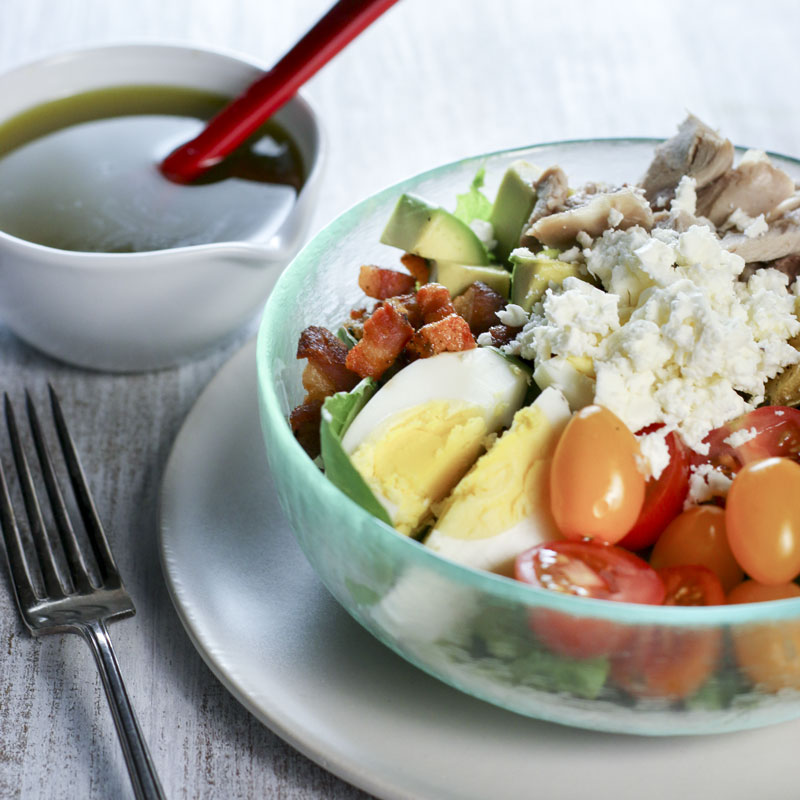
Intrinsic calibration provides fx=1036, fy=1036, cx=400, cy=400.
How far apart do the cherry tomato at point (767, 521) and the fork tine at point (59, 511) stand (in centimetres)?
87

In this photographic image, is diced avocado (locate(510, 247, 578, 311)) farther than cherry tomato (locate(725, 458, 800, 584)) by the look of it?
Yes

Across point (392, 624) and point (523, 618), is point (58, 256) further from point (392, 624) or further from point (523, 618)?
point (523, 618)

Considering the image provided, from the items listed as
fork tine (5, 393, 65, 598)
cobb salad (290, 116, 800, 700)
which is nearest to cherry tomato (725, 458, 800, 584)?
cobb salad (290, 116, 800, 700)

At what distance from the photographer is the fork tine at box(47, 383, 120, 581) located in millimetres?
1484

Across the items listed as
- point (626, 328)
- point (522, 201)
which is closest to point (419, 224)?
point (522, 201)

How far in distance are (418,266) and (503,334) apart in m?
0.25

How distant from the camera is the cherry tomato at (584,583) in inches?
41.3

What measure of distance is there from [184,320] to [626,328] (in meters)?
0.86

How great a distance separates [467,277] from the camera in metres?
1.58

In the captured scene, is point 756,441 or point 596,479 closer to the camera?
point 596,479

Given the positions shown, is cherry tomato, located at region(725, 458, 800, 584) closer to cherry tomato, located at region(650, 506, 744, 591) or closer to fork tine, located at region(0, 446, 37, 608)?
cherry tomato, located at region(650, 506, 744, 591)

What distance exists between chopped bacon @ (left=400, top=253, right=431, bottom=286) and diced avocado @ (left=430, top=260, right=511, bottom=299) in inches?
2.2

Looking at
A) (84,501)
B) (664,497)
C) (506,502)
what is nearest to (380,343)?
(506,502)

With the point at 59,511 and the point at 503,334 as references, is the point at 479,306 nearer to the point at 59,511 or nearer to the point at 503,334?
the point at 503,334
